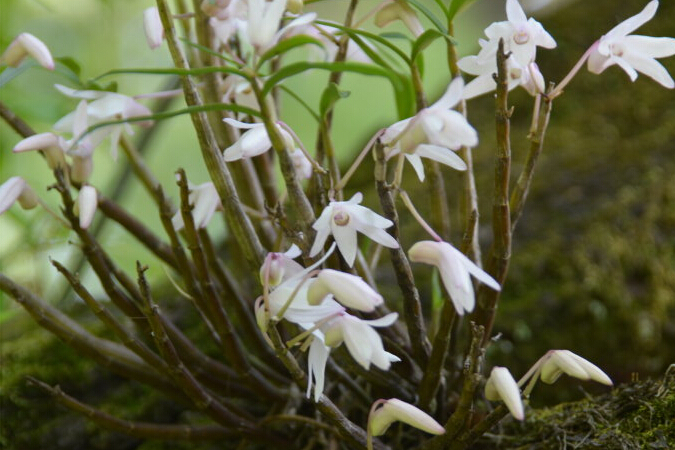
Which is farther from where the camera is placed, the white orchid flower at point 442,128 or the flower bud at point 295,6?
the flower bud at point 295,6

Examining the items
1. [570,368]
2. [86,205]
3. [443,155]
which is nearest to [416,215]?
[443,155]

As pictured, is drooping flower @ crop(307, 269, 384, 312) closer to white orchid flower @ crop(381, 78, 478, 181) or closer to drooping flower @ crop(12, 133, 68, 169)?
white orchid flower @ crop(381, 78, 478, 181)

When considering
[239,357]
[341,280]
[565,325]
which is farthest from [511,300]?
[341,280]

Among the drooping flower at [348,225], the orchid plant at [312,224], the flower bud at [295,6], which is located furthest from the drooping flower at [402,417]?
the flower bud at [295,6]

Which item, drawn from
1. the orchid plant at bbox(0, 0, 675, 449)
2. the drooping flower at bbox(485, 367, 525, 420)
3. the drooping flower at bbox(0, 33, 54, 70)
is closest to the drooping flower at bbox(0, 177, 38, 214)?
the orchid plant at bbox(0, 0, 675, 449)

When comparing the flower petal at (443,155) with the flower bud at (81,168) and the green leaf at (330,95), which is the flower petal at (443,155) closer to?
the green leaf at (330,95)

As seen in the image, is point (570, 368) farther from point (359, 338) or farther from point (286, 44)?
point (286, 44)
